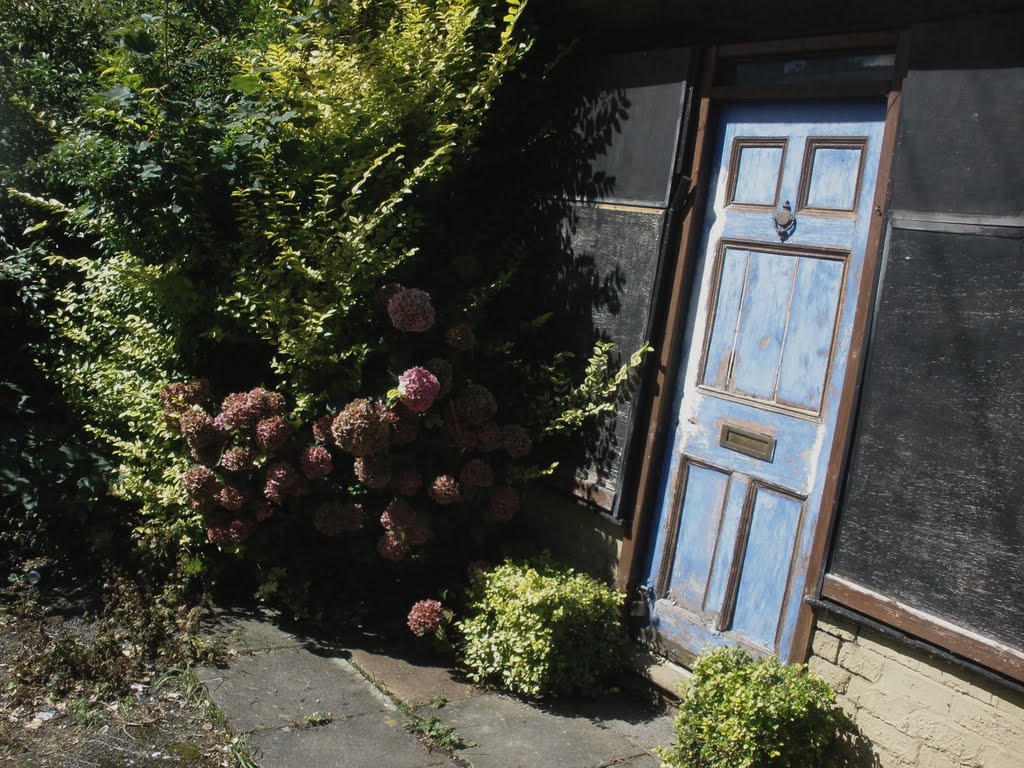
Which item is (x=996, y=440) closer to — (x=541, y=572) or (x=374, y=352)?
(x=541, y=572)

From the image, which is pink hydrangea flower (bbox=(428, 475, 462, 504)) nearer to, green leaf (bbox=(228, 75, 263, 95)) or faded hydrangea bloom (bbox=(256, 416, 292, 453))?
faded hydrangea bloom (bbox=(256, 416, 292, 453))

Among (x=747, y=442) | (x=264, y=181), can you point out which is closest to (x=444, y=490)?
(x=747, y=442)

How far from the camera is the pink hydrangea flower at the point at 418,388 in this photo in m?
4.56

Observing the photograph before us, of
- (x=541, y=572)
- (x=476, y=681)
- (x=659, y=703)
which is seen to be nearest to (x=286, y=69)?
(x=541, y=572)

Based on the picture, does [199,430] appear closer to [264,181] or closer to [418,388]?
[418,388]

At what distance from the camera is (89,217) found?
514 centimetres

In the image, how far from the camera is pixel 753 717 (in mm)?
3486

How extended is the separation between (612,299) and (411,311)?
104 centimetres

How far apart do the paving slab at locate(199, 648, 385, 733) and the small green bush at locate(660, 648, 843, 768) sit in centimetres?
131

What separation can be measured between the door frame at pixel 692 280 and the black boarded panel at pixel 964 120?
4.1 inches

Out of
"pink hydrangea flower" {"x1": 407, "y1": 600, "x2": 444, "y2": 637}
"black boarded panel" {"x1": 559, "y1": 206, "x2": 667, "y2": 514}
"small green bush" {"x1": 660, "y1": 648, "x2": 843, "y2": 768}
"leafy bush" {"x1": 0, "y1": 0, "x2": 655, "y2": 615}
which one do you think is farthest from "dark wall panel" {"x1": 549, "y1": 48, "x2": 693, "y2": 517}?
"small green bush" {"x1": 660, "y1": 648, "x2": 843, "y2": 768}

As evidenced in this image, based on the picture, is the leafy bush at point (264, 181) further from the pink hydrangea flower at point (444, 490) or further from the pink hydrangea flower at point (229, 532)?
the pink hydrangea flower at point (444, 490)

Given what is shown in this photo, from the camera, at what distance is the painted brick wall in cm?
318

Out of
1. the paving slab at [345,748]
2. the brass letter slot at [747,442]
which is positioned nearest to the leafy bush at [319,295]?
the brass letter slot at [747,442]
